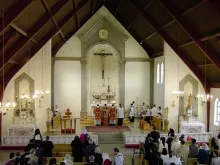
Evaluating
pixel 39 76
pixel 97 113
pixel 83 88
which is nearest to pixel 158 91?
pixel 97 113

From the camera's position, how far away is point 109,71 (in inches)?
1101

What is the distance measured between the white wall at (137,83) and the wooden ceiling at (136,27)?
4.76 ft

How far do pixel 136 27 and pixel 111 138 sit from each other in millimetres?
9090

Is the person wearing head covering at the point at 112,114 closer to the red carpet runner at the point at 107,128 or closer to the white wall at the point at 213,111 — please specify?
the red carpet runner at the point at 107,128

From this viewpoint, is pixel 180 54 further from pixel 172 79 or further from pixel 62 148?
pixel 62 148

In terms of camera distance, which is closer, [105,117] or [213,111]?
[213,111]

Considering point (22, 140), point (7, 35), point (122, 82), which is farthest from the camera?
point (122, 82)

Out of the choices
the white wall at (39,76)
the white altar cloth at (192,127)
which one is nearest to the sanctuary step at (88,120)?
the white wall at (39,76)

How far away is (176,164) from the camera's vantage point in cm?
1051

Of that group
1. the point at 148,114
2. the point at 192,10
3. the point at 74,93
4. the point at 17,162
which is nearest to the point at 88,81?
the point at 74,93

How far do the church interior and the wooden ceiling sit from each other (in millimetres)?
62

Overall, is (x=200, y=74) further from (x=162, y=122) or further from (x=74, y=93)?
(x=74, y=93)

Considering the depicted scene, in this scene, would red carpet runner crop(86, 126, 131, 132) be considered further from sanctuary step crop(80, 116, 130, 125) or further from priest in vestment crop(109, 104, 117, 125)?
sanctuary step crop(80, 116, 130, 125)

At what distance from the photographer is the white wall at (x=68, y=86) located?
26.4m
